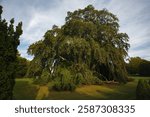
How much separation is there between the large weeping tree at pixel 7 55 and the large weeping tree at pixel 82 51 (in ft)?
42.7

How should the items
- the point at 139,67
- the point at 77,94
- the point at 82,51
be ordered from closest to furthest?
the point at 77,94, the point at 82,51, the point at 139,67

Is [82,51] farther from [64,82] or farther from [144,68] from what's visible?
[144,68]

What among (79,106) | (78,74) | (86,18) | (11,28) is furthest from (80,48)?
(79,106)

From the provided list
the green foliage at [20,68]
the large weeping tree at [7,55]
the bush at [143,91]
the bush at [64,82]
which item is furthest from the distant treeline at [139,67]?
the large weeping tree at [7,55]

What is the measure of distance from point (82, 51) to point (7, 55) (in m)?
16.7

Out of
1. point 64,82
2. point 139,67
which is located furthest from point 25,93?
point 139,67

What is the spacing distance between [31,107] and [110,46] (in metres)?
22.2

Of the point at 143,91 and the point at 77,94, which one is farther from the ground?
the point at 143,91

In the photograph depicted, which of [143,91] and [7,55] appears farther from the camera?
[143,91]

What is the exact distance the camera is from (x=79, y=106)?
8.42 meters

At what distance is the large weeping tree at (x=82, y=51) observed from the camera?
1025 inches

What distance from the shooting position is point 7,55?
10500 millimetres

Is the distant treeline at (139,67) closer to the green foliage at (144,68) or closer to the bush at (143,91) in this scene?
the green foliage at (144,68)

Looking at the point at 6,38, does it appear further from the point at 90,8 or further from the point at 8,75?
the point at 90,8
